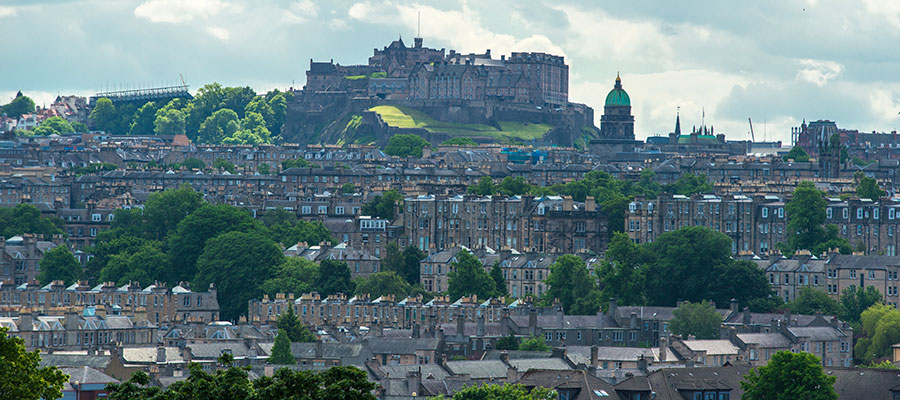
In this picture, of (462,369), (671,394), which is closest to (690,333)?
(462,369)

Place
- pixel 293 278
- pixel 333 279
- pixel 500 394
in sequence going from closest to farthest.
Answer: pixel 500 394 < pixel 333 279 < pixel 293 278

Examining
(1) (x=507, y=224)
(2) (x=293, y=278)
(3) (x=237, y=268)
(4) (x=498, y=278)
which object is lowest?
(2) (x=293, y=278)

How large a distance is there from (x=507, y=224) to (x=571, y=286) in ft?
93.8

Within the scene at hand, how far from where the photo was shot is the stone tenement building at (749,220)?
154125mm

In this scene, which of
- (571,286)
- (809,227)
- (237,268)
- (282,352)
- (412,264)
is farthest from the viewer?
(809,227)

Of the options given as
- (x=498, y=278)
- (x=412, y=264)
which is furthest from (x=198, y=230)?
(x=498, y=278)

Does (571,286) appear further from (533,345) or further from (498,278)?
(533,345)

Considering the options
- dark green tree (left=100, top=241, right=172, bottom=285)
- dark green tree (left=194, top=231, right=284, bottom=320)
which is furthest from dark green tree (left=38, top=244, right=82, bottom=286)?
dark green tree (left=194, top=231, right=284, bottom=320)

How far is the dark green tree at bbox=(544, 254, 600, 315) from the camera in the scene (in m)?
129

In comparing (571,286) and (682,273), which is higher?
(682,273)

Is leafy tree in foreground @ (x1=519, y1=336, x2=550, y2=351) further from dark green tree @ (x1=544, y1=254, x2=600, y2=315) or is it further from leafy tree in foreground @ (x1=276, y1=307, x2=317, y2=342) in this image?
dark green tree @ (x1=544, y1=254, x2=600, y2=315)

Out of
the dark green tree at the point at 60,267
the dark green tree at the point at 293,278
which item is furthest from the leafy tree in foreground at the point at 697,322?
the dark green tree at the point at 60,267

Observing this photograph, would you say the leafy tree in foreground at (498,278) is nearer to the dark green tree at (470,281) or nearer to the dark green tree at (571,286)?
the dark green tree at (470,281)

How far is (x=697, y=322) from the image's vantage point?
11788 cm
